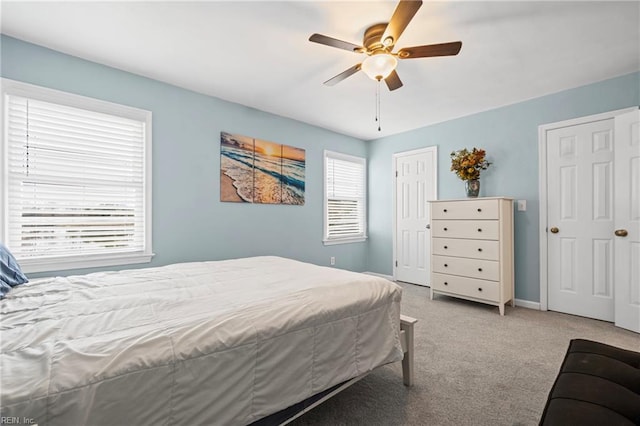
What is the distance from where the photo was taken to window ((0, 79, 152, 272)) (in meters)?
2.26

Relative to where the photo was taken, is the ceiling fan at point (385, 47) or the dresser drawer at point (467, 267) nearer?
the ceiling fan at point (385, 47)

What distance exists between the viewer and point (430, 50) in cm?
195

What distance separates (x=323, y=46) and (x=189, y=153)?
1781 mm

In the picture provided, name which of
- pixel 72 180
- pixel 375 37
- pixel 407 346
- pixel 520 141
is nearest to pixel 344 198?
pixel 520 141

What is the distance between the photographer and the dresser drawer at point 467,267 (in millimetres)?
3250

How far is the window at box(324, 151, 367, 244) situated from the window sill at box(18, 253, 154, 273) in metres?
2.51

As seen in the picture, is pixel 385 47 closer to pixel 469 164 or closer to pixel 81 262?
pixel 469 164

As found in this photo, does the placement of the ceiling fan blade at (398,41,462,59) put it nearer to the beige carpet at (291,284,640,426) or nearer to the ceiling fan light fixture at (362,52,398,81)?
the ceiling fan light fixture at (362,52,398,81)

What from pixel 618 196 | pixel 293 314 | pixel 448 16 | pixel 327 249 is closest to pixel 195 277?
pixel 293 314

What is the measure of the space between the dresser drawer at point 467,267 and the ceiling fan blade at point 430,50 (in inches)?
93.0

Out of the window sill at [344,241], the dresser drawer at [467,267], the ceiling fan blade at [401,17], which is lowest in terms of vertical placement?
the dresser drawer at [467,267]

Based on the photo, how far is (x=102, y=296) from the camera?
143 cm

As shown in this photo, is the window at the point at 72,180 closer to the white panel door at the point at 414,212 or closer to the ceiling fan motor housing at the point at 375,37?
the ceiling fan motor housing at the point at 375,37

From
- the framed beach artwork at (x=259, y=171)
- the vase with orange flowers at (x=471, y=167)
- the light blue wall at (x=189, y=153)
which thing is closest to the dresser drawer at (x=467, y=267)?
the vase with orange flowers at (x=471, y=167)
